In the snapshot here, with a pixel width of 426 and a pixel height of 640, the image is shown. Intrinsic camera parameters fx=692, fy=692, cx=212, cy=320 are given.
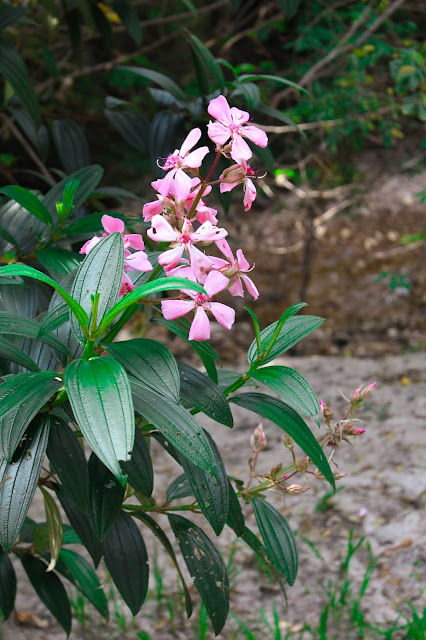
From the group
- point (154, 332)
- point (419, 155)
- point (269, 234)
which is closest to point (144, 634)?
point (154, 332)

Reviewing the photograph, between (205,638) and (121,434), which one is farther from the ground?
(121,434)

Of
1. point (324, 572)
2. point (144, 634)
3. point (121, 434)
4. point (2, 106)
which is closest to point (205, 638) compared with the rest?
point (144, 634)

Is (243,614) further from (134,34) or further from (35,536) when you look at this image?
(134,34)

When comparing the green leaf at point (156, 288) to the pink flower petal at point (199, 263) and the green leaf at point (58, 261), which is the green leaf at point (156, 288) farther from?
the green leaf at point (58, 261)

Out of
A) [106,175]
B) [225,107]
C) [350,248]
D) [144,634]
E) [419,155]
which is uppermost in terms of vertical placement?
[225,107]

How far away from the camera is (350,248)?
4.05 m

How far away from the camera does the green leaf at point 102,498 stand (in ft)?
2.64

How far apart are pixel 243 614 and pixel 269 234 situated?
277 cm

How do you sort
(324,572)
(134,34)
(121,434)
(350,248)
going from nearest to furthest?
1. (121,434)
2. (134,34)
3. (324,572)
4. (350,248)

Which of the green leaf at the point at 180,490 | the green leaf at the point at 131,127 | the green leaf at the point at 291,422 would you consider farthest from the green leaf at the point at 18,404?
the green leaf at the point at 131,127

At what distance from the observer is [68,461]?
Answer: 0.78 m

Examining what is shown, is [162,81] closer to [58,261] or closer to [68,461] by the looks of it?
[58,261]

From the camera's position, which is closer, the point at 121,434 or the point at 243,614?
the point at 121,434

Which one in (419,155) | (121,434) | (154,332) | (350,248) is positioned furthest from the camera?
(350,248)
